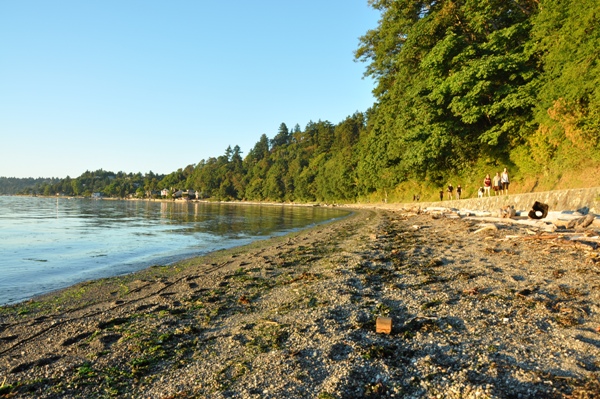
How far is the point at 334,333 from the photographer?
193 inches

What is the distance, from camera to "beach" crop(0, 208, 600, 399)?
359 centimetres

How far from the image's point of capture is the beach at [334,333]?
3.59 meters

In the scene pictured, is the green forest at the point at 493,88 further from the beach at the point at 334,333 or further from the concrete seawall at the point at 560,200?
the beach at the point at 334,333

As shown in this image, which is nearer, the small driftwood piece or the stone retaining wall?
the small driftwood piece

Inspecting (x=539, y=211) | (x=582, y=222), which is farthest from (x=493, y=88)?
(x=582, y=222)

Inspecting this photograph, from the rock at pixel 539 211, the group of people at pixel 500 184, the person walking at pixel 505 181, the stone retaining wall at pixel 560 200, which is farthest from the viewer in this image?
the group of people at pixel 500 184

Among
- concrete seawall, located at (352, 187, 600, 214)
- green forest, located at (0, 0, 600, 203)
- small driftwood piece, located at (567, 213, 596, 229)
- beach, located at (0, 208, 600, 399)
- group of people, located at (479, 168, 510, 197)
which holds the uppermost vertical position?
green forest, located at (0, 0, 600, 203)

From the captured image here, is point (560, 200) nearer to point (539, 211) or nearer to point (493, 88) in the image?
point (539, 211)

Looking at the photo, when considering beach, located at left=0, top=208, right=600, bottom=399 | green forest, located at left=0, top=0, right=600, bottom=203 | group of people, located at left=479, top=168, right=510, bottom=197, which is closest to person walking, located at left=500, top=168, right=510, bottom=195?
group of people, located at left=479, top=168, right=510, bottom=197

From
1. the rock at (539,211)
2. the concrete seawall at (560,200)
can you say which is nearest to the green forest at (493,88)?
the concrete seawall at (560,200)

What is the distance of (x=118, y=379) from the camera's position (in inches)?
163

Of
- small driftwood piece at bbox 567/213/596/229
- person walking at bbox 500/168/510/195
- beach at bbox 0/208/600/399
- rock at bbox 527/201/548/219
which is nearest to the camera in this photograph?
beach at bbox 0/208/600/399

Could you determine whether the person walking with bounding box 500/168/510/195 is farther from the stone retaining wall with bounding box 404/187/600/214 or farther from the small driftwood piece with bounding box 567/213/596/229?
the small driftwood piece with bounding box 567/213/596/229

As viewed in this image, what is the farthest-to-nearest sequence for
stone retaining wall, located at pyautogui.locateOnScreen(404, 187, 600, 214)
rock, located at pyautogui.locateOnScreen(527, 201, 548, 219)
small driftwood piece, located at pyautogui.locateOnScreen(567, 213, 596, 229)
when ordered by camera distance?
rock, located at pyautogui.locateOnScreen(527, 201, 548, 219) → stone retaining wall, located at pyautogui.locateOnScreen(404, 187, 600, 214) → small driftwood piece, located at pyautogui.locateOnScreen(567, 213, 596, 229)
